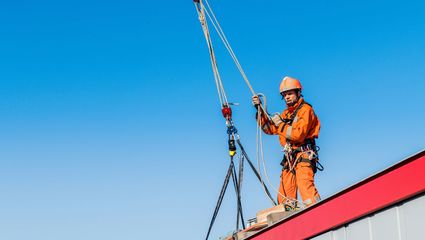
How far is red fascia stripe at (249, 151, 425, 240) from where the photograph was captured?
641cm

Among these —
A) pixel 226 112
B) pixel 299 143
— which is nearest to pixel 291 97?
pixel 299 143

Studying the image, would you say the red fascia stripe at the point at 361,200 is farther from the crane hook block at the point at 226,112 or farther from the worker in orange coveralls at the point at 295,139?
the crane hook block at the point at 226,112

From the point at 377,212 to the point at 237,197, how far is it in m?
4.46

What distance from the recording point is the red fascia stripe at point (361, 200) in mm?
6406

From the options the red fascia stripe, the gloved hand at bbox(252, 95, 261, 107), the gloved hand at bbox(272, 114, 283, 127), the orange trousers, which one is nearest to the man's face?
the gloved hand at bbox(272, 114, 283, 127)

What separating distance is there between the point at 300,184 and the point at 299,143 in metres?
0.63

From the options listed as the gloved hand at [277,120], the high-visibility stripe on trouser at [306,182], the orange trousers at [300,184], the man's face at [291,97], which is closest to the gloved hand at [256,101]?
the gloved hand at [277,120]

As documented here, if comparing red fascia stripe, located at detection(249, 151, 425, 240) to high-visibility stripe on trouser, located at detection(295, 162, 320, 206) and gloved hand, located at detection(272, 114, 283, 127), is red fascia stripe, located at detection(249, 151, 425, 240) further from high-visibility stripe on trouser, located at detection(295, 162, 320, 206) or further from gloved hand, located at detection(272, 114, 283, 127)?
gloved hand, located at detection(272, 114, 283, 127)

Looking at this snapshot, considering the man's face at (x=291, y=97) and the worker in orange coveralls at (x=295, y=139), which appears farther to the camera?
the man's face at (x=291, y=97)

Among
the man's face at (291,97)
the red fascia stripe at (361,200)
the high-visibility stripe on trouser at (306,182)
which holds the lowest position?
the red fascia stripe at (361,200)

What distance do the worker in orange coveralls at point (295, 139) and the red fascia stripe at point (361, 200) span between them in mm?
2120

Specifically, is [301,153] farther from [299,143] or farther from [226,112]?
[226,112]

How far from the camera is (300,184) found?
10438 mm

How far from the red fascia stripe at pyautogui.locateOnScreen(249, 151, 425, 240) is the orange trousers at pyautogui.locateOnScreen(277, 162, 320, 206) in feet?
6.57
